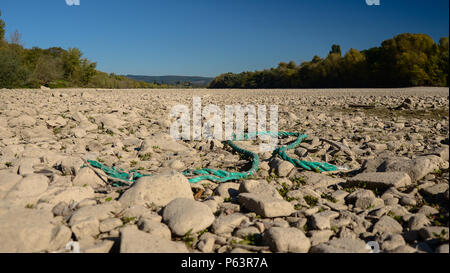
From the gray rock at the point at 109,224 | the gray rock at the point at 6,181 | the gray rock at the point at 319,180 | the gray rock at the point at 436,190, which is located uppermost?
the gray rock at the point at 6,181

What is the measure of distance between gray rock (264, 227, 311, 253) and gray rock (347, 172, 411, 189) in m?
1.22

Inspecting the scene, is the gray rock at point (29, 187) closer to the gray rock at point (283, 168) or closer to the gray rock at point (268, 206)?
the gray rock at point (268, 206)

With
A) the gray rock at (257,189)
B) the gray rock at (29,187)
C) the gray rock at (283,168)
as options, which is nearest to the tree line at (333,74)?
the gray rock at (283,168)

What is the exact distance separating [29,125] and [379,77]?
20874 mm

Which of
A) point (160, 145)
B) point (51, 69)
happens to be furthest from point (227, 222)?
point (51, 69)

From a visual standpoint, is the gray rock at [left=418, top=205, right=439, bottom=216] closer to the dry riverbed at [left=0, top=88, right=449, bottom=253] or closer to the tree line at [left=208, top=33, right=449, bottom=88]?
the dry riverbed at [left=0, top=88, right=449, bottom=253]

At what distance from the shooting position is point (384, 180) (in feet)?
8.77

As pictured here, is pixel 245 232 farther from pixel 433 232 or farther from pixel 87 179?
pixel 87 179

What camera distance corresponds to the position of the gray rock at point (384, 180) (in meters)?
2.63

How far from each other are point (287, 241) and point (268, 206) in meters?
0.45

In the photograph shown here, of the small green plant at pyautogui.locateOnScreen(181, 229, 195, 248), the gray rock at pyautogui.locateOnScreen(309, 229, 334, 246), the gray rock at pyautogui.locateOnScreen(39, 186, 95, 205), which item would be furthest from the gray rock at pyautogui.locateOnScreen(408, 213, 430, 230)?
→ the gray rock at pyautogui.locateOnScreen(39, 186, 95, 205)

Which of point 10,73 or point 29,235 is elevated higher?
point 10,73

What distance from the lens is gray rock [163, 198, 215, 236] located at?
202cm

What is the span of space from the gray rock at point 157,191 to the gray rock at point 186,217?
0.22 m
